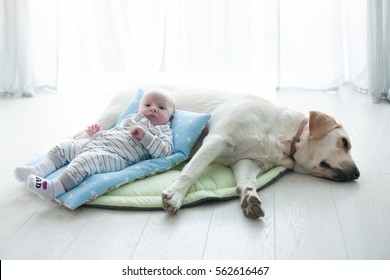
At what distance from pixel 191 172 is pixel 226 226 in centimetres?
34

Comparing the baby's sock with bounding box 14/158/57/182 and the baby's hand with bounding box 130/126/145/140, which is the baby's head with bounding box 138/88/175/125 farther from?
the baby's sock with bounding box 14/158/57/182

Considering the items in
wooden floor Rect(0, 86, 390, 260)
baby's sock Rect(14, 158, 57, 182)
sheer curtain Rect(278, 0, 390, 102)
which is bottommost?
wooden floor Rect(0, 86, 390, 260)

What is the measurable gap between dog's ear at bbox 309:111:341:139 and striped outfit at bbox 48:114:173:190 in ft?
2.15

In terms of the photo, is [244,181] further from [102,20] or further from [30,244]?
[102,20]

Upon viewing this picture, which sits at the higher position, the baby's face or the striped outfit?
the baby's face

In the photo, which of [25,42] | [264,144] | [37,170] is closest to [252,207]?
[264,144]

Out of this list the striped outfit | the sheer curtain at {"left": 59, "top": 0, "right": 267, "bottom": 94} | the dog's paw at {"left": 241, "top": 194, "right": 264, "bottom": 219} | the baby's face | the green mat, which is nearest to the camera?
the dog's paw at {"left": 241, "top": 194, "right": 264, "bottom": 219}

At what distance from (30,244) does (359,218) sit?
4.11ft

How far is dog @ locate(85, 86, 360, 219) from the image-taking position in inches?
103

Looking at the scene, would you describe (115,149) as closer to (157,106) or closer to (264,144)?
(157,106)

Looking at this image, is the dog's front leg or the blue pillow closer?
the dog's front leg

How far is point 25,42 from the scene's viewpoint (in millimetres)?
4594

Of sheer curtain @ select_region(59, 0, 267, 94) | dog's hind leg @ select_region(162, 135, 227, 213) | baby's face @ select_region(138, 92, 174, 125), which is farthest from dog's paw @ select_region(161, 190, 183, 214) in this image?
sheer curtain @ select_region(59, 0, 267, 94)

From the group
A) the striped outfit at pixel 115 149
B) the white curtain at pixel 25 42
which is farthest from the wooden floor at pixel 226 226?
the white curtain at pixel 25 42
